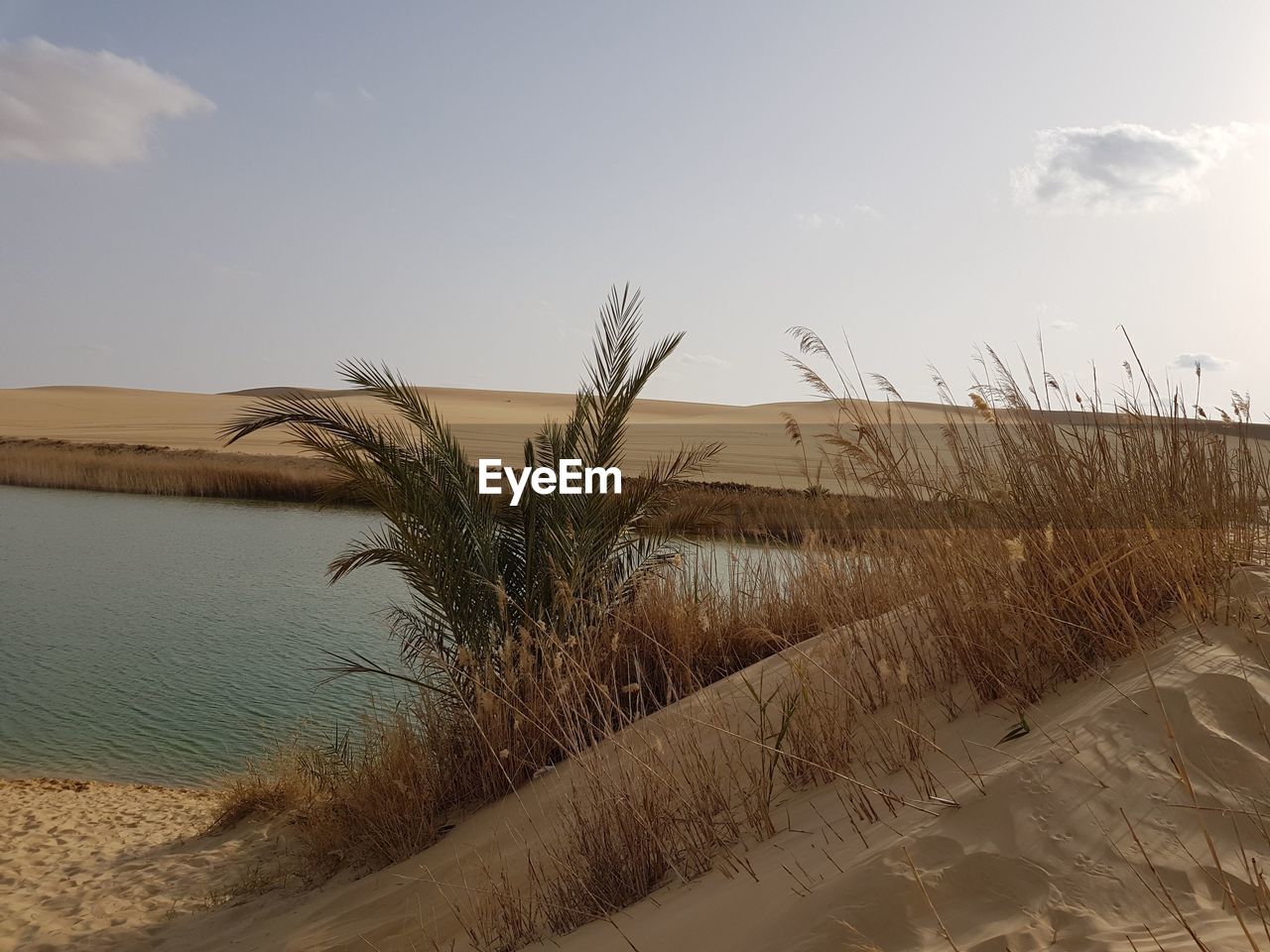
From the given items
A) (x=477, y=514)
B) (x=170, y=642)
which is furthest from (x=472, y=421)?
(x=477, y=514)

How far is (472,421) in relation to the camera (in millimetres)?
62000

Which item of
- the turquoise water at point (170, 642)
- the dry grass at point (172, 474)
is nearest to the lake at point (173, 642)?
the turquoise water at point (170, 642)

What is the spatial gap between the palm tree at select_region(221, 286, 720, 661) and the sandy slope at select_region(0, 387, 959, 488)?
19.3 meters

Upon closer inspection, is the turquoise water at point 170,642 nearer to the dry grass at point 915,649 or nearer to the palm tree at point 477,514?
the palm tree at point 477,514


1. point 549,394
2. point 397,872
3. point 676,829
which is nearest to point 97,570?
point 397,872

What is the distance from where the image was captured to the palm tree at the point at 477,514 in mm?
6848

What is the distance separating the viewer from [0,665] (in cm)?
1121

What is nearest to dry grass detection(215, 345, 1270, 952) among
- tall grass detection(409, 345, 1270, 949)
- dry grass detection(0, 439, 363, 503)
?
tall grass detection(409, 345, 1270, 949)

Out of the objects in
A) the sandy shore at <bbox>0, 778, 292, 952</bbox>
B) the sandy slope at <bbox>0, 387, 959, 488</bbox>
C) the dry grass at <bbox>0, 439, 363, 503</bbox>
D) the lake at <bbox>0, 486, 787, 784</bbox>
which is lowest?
the sandy shore at <bbox>0, 778, 292, 952</bbox>

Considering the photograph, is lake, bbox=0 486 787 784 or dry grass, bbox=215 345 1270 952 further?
lake, bbox=0 486 787 784

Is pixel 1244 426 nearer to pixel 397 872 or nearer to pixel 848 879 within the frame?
pixel 848 879

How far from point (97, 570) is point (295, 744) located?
36.1 feet

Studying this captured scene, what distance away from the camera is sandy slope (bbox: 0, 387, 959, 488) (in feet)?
137

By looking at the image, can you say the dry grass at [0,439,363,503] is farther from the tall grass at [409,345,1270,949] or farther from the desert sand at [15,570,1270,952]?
the desert sand at [15,570,1270,952]
